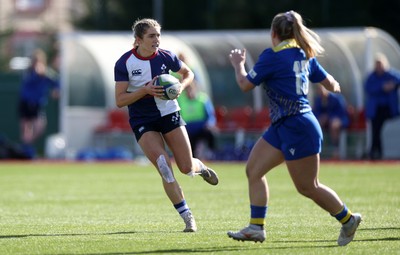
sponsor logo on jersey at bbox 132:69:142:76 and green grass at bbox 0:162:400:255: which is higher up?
sponsor logo on jersey at bbox 132:69:142:76

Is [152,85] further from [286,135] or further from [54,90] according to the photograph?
[54,90]

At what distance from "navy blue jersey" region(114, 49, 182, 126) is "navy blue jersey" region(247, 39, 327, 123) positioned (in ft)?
5.69

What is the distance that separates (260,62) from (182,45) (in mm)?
18898

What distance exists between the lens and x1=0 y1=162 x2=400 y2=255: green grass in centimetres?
935

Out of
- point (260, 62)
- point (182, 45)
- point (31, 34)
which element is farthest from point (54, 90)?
point (31, 34)

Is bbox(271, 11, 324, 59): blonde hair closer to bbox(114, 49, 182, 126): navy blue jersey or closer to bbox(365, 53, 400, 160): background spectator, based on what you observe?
bbox(114, 49, 182, 126): navy blue jersey

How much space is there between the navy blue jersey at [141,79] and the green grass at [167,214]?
112 cm

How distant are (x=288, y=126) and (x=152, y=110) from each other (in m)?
1.98

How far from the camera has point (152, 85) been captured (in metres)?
10.4

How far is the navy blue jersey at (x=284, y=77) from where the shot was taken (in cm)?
916

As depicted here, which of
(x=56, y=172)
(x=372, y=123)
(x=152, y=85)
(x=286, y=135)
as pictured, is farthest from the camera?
(x=372, y=123)

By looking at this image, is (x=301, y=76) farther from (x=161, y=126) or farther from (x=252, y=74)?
(x=161, y=126)

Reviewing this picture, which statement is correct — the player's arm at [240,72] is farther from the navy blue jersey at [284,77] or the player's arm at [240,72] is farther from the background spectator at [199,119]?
the background spectator at [199,119]

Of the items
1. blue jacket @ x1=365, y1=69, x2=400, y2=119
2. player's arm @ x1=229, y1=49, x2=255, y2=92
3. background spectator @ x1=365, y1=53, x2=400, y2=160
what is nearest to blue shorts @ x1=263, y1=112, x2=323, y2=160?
player's arm @ x1=229, y1=49, x2=255, y2=92
